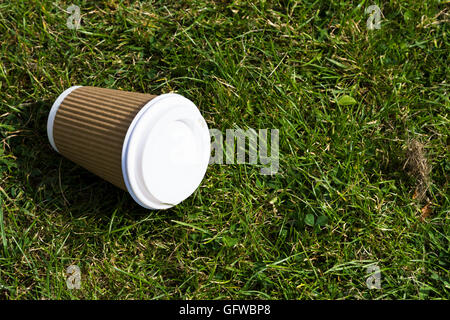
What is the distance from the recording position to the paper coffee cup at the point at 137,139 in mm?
1963

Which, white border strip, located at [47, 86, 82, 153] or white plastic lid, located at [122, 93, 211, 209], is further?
white border strip, located at [47, 86, 82, 153]

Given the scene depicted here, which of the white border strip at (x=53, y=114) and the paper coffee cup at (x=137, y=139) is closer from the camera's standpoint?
the paper coffee cup at (x=137, y=139)

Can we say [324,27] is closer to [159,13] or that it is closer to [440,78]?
[440,78]

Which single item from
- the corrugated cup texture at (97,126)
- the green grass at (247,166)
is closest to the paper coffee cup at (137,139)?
the corrugated cup texture at (97,126)

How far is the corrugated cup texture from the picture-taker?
2031mm

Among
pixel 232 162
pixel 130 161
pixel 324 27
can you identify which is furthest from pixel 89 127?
pixel 324 27

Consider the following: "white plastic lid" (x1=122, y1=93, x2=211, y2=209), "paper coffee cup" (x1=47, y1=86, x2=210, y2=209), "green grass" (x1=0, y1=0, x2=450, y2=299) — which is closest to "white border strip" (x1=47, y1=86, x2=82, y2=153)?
"paper coffee cup" (x1=47, y1=86, x2=210, y2=209)

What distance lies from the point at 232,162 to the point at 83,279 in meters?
0.99

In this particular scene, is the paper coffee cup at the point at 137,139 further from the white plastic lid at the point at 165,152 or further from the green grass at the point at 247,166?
the green grass at the point at 247,166

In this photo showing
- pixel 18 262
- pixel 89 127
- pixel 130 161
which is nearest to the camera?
pixel 130 161

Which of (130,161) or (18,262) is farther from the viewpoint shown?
(18,262)

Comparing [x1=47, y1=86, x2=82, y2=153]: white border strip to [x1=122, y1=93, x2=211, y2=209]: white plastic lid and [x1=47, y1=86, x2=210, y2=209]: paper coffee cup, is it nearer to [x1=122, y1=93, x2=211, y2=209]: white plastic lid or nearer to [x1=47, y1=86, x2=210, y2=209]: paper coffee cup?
[x1=47, y1=86, x2=210, y2=209]: paper coffee cup

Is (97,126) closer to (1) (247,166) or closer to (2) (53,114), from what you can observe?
(2) (53,114)
